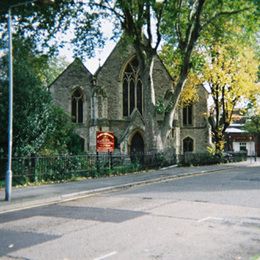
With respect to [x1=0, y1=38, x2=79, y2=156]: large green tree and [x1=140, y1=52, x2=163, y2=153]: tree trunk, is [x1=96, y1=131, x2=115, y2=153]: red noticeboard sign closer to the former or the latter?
[x1=0, y1=38, x2=79, y2=156]: large green tree

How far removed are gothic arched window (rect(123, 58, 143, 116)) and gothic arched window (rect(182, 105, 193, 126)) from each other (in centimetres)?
565

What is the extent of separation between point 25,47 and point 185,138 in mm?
22078

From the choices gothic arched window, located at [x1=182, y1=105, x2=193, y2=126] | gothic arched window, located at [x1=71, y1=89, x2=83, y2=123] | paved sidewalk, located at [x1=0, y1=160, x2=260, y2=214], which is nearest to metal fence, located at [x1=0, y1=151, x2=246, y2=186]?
paved sidewalk, located at [x1=0, y1=160, x2=260, y2=214]

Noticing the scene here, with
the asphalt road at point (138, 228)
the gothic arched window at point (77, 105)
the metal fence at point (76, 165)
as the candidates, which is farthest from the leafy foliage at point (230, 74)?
the asphalt road at point (138, 228)

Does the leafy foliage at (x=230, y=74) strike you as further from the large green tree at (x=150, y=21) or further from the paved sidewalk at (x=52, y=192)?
the paved sidewalk at (x=52, y=192)

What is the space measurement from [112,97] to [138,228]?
29857mm

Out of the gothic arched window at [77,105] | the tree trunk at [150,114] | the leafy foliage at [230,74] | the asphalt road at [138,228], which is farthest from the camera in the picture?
the gothic arched window at [77,105]

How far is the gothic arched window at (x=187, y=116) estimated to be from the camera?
138ft

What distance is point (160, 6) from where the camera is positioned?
23.4 metres

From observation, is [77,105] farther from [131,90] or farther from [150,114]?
[150,114]

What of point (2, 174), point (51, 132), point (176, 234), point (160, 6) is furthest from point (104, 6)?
point (176, 234)

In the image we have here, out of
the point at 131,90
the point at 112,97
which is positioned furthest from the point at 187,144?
the point at 112,97

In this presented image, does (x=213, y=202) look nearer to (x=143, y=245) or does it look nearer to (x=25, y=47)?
(x=143, y=245)

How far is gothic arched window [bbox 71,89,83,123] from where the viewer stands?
3856 centimetres
